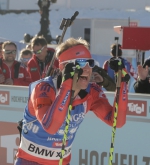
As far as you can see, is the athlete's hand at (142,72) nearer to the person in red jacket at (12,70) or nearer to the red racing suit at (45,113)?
the red racing suit at (45,113)

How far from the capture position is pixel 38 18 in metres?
39.3

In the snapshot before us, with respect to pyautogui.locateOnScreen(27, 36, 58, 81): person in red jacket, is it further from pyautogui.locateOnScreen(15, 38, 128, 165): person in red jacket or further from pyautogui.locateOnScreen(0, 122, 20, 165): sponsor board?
pyautogui.locateOnScreen(15, 38, 128, 165): person in red jacket

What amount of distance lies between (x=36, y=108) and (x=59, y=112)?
23 centimetres

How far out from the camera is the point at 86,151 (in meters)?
5.25

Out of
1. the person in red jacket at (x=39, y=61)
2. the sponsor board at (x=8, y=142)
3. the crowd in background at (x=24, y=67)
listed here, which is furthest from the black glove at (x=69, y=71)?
the person in red jacket at (x=39, y=61)

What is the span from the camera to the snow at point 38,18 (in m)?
36.1

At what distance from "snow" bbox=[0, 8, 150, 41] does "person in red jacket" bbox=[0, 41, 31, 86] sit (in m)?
28.3

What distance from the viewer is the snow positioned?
3609 cm

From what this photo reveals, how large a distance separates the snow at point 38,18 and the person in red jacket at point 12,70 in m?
28.3

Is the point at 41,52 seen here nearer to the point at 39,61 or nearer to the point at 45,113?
the point at 39,61

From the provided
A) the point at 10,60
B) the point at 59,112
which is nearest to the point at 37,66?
the point at 10,60

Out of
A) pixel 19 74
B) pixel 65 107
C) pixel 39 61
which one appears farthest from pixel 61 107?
pixel 39 61

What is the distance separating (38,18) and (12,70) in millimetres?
33305

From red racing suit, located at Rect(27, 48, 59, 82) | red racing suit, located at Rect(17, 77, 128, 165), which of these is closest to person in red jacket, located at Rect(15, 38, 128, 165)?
red racing suit, located at Rect(17, 77, 128, 165)
